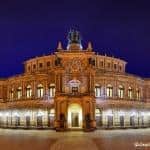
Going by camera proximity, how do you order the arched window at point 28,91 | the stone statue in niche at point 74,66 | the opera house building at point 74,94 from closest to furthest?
1. the opera house building at point 74,94
2. the stone statue in niche at point 74,66
3. the arched window at point 28,91

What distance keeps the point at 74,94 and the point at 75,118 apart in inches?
149

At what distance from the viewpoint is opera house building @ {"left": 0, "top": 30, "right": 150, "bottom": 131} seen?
5553cm

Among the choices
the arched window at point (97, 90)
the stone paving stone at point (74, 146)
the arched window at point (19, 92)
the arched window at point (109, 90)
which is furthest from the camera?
the arched window at point (19, 92)

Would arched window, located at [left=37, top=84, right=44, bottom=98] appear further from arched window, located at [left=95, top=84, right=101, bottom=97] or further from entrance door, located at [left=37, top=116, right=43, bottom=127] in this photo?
arched window, located at [left=95, top=84, right=101, bottom=97]

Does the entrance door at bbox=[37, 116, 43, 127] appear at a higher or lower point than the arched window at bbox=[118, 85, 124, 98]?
lower

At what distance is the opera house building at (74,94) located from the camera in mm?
55531

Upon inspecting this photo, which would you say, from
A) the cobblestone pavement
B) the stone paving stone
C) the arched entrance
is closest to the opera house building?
the arched entrance

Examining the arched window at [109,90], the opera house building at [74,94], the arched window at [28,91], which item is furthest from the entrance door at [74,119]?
the arched window at [28,91]

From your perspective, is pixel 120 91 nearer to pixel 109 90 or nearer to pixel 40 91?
pixel 109 90

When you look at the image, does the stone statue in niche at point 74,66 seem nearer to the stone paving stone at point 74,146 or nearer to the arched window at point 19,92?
the arched window at point 19,92

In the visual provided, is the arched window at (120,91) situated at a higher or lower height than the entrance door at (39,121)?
higher

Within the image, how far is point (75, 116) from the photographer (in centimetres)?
5562

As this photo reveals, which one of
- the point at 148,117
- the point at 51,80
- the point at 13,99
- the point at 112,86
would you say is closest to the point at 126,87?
the point at 112,86

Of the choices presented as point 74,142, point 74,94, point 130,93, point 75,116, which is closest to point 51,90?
point 74,94
